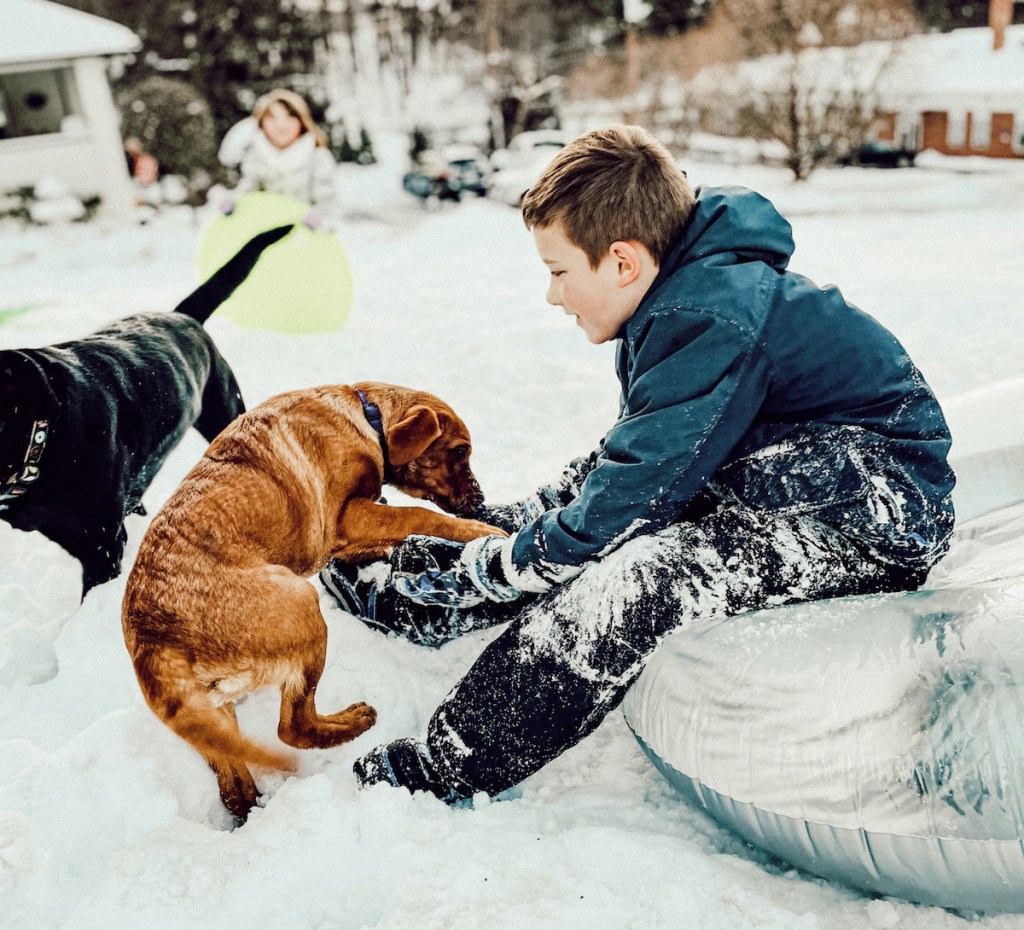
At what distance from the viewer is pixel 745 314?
2082 millimetres

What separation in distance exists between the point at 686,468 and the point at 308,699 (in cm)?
122

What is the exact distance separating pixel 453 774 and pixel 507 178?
1541cm

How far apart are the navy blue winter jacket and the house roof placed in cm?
1770

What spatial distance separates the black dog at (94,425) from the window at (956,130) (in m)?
22.8

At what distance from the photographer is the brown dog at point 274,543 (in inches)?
87.5

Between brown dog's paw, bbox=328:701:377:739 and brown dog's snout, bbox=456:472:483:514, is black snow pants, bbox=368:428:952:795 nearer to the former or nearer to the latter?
brown dog's paw, bbox=328:701:377:739

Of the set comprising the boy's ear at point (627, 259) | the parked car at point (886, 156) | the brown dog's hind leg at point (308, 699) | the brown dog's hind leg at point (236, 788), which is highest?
the boy's ear at point (627, 259)

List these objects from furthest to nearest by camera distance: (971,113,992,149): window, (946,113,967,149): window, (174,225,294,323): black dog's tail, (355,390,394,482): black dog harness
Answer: (946,113,967,149): window → (971,113,992,149): window → (174,225,294,323): black dog's tail → (355,390,394,482): black dog harness

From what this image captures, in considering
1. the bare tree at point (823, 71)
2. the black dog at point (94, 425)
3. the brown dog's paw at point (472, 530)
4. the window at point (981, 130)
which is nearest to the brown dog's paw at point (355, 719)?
the brown dog's paw at point (472, 530)

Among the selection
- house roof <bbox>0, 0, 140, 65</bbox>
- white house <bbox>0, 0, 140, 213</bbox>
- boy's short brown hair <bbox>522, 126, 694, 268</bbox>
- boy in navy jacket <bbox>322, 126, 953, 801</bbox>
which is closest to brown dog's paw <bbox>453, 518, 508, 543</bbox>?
boy in navy jacket <bbox>322, 126, 953, 801</bbox>

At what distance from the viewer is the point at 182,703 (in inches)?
85.9

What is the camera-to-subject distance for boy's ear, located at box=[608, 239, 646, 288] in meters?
2.26

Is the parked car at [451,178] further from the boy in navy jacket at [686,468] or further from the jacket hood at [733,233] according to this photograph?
the jacket hood at [733,233]

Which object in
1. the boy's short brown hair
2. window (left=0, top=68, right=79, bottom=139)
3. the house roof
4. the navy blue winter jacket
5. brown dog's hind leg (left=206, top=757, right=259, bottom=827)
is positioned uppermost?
the house roof
